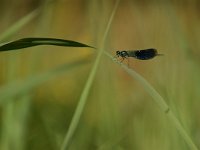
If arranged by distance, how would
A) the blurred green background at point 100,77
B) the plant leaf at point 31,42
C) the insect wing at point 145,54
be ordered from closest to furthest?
the plant leaf at point 31,42 < the blurred green background at point 100,77 < the insect wing at point 145,54

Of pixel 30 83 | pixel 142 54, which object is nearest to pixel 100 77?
pixel 142 54

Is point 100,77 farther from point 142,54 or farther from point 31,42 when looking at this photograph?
point 31,42

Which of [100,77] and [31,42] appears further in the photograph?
[100,77]

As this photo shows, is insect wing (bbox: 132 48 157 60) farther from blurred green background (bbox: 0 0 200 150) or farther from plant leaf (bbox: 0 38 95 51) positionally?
plant leaf (bbox: 0 38 95 51)

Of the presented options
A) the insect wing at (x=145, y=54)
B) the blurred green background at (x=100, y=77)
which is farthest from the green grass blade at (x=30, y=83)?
the insect wing at (x=145, y=54)

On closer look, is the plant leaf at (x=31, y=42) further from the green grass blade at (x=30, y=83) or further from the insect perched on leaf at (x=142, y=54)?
the insect perched on leaf at (x=142, y=54)

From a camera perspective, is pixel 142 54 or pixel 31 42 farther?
pixel 142 54

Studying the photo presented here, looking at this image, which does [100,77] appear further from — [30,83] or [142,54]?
[30,83]

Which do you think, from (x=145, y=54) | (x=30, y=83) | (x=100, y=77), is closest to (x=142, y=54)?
(x=145, y=54)

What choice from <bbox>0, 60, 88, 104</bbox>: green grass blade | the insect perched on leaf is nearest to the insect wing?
the insect perched on leaf
